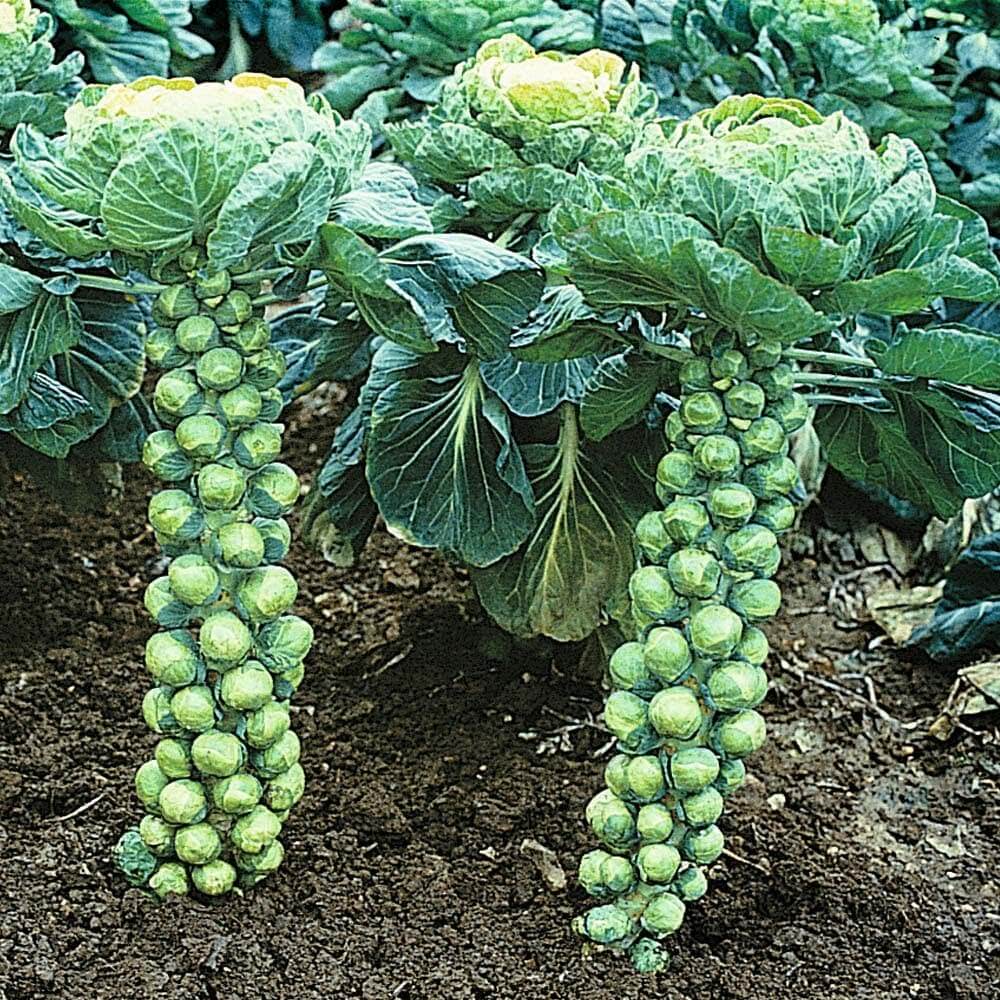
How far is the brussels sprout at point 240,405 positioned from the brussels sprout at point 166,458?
12cm

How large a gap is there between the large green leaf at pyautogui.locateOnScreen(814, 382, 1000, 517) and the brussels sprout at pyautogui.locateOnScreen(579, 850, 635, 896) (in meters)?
1.13

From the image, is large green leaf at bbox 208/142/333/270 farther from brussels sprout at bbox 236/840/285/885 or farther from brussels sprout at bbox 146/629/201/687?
brussels sprout at bbox 236/840/285/885

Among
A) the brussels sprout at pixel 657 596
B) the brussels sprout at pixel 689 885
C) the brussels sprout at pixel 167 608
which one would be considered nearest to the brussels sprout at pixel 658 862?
the brussels sprout at pixel 689 885

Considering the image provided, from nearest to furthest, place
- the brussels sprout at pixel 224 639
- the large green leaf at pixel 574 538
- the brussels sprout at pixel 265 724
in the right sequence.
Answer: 1. the brussels sprout at pixel 224 639
2. the brussels sprout at pixel 265 724
3. the large green leaf at pixel 574 538

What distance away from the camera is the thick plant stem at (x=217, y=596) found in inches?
114

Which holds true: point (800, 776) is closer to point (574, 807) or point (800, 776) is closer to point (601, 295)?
point (574, 807)

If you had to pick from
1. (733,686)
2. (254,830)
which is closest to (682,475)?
(733,686)

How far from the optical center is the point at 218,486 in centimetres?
290

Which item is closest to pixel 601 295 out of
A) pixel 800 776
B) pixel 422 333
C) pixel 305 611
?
pixel 422 333

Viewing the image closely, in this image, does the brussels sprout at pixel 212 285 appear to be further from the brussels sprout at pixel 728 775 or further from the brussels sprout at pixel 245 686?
the brussels sprout at pixel 728 775

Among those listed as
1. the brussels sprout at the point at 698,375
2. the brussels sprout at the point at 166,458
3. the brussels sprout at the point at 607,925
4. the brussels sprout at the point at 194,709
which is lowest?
the brussels sprout at the point at 607,925

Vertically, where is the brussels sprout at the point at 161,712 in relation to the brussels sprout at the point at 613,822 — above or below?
below

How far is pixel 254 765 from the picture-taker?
10.2 ft

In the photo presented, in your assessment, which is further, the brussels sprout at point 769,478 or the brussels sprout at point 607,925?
the brussels sprout at point 607,925
